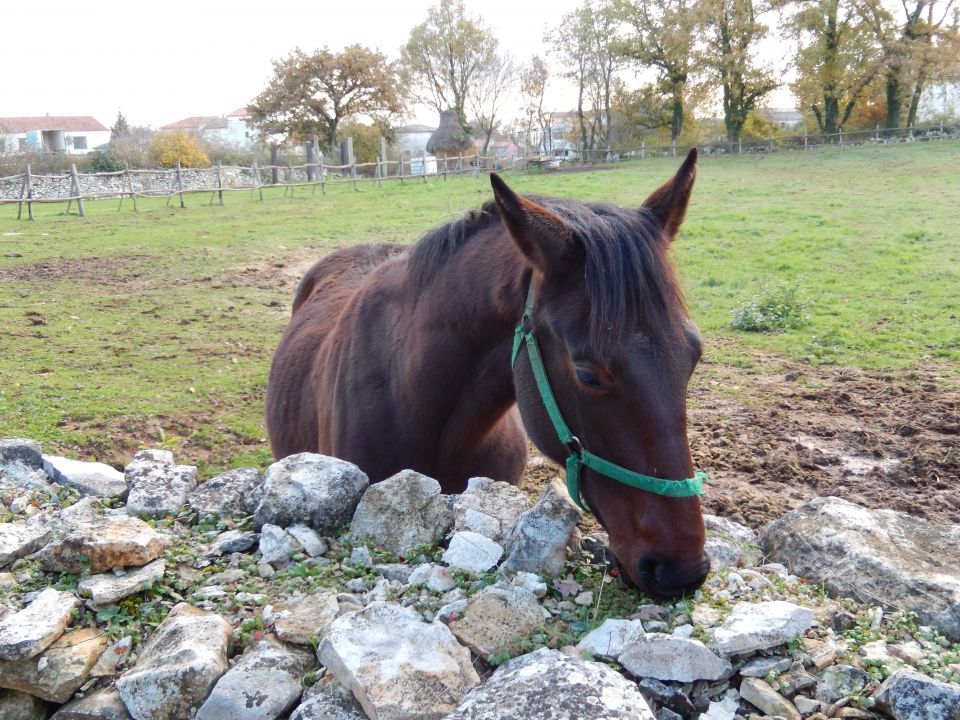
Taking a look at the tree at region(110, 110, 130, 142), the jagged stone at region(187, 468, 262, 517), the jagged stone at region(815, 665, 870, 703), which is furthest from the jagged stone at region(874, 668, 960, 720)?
the tree at region(110, 110, 130, 142)

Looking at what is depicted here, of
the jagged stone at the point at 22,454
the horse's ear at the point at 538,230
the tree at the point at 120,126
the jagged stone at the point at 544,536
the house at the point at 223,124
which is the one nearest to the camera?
the horse's ear at the point at 538,230

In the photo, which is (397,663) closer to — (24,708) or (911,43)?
(24,708)

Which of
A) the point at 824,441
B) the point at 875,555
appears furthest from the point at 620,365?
the point at 824,441

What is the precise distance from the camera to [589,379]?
223cm

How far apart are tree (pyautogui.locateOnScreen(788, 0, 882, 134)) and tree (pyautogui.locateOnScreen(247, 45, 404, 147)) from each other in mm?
26253

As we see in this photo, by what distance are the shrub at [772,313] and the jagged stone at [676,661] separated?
25.1ft

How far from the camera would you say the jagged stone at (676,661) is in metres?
1.88

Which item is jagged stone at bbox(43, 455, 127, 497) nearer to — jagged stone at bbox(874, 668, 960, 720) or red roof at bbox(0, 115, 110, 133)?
jagged stone at bbox(874, 668, 960, 720)

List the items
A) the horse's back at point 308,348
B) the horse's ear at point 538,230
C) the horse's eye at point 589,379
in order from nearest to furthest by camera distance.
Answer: the horse's eye at point 589,379 < the horse's ear at point 538,230 < the horse's back at point 308,348

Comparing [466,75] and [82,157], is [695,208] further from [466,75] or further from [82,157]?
[82,157]

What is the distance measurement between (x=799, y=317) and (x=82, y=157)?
48.7m

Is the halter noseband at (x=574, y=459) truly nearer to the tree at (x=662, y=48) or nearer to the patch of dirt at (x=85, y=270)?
the patch of dirt at (x=85, y=270)

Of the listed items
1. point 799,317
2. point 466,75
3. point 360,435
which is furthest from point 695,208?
point 466,75

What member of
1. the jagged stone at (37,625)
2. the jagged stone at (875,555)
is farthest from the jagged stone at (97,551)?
the jagged stone at (875,555)
